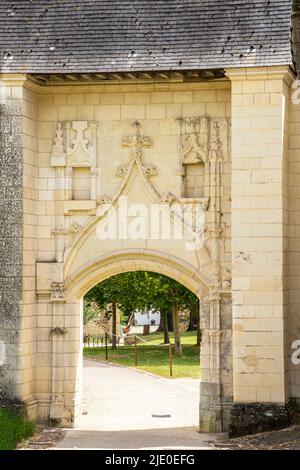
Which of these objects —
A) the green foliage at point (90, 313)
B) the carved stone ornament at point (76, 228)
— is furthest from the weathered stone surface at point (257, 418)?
the green foliage at point (90, 313)

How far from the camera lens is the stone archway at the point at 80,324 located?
17.4 metres

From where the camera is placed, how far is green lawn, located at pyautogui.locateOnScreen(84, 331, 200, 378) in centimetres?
2745

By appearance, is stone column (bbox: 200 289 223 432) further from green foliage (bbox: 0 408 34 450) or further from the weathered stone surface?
green foliage (bbox: 0 408 34 450)

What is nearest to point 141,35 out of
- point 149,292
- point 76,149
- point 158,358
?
point 76,149

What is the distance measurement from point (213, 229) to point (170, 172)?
3.73 ft

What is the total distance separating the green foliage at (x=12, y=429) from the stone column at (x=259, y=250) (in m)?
3.08

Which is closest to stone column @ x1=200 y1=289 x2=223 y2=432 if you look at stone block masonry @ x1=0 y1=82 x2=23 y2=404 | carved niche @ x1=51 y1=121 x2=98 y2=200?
carved niche @ x1=51 y1=121 x2=98 y2=200

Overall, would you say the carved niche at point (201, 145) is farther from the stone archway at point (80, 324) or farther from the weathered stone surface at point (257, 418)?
the weathered stone surface at point (257, 418)

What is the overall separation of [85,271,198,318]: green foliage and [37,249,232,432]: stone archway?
44.4ft

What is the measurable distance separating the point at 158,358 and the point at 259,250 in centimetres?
1436

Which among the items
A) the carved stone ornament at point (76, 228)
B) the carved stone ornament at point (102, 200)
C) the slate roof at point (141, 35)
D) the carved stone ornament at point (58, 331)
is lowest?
the carved stone ornament at point (58, 331)

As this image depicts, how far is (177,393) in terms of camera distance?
914 inches

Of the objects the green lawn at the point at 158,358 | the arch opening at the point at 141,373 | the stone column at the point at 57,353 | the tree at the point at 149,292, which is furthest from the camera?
the tree at the point at 149,292

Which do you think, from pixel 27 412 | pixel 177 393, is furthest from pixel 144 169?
A: pixel 177 393
